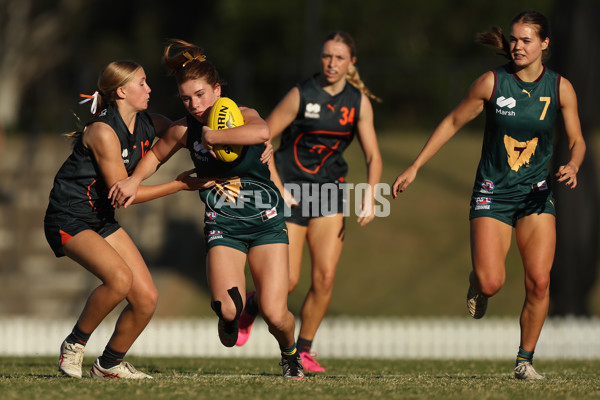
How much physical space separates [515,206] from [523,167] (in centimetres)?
29

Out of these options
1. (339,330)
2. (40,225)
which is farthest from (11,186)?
(339,330)

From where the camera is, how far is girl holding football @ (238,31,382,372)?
8.30m

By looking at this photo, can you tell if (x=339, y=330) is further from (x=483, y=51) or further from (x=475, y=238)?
(x=483, y=51)

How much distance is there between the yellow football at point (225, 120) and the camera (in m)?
6.73

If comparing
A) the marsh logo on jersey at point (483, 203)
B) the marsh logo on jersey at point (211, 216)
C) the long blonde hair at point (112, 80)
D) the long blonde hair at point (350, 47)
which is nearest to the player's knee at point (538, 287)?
the marsh logo on jersey at point (483, 203)

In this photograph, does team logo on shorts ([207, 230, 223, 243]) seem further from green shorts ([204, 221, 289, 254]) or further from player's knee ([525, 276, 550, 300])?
player's knee ([525, 276, 550, 300])

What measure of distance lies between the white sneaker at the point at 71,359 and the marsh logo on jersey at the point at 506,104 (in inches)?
138

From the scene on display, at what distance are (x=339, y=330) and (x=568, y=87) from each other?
8.09m

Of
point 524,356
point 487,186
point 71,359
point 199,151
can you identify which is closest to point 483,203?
point 487,186

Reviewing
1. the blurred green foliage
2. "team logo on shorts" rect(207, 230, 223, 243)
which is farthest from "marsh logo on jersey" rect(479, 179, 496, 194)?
the blurred green foliage

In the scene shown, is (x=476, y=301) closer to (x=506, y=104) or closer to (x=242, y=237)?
(x=506, y=104)

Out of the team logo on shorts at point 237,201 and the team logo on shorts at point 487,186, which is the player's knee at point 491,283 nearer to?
the team logo on shorts at point 487,186

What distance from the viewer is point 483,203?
7.17 metres

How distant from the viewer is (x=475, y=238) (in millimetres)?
7141
